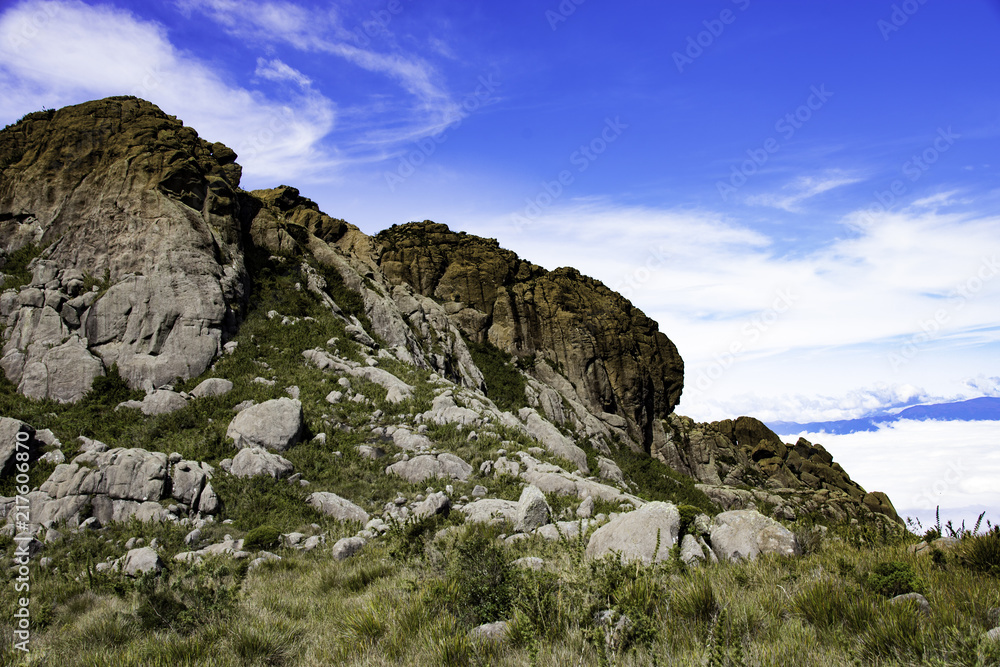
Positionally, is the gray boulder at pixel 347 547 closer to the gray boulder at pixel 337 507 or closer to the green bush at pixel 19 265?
the gray boulder at pixel 337 507

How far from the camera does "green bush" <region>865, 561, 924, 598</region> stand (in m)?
5.79

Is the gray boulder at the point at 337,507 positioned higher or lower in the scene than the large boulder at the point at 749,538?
lower

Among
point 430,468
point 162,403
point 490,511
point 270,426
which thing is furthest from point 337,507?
point 162,403

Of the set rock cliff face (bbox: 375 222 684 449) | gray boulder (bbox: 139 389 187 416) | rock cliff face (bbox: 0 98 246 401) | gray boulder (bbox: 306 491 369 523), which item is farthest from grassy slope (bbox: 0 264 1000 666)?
rock cliff face (bbox: 375 222 684 449)

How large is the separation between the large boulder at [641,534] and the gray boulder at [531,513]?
11.4 ft

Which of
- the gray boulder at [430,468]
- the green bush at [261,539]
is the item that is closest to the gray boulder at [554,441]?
the gray boulder at [430,468]

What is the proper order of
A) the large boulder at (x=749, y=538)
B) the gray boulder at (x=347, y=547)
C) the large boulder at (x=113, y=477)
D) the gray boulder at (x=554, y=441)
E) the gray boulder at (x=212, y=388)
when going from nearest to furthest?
1. the large boulder at (x=749, y=538)
2. the gray boulder at (x=347, y=547)
3. the large boulder at (x=113, y=477)
4. the gray boulder at (x=212, y=388)
5. the gray boulder at (x=554, y=441)

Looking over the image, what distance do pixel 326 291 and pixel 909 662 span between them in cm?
3277

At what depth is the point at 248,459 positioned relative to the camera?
15.9m

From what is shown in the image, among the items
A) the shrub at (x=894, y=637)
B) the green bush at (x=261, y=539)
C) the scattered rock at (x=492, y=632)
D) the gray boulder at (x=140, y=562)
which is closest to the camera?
the shrub at (x=894, y=637)

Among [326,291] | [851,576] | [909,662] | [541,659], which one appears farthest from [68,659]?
[326,291]

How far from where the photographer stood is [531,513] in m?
12.6

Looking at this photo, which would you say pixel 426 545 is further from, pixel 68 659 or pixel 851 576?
pixel 851 576

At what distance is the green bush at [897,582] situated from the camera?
5.79m
